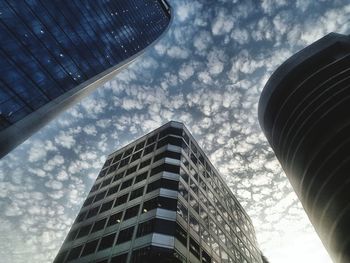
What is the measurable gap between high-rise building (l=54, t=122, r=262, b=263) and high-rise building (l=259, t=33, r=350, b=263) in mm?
13554

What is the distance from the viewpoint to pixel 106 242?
3172cm

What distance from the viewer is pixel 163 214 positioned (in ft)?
98.1

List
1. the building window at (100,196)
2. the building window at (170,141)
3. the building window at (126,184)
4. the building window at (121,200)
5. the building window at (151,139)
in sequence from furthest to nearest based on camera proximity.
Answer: the building window at (151,139)
the building window at (100,196)
the building window at (170,141)
the building window at (126,184)
the building window at (121,200)

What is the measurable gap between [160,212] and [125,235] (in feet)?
15.1

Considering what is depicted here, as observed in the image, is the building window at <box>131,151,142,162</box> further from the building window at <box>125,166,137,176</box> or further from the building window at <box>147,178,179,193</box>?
the building window at <box>147,178,179,193</box>

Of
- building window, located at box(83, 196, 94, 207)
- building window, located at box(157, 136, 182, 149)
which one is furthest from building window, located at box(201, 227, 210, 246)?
building window, located at box(83, 196, 94, 207)

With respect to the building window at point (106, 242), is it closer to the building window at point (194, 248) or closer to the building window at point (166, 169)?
the building window at point (194, 248)

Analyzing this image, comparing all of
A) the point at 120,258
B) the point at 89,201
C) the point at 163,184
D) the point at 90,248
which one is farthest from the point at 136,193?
the point at 89,201

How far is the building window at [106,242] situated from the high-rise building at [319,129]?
30.4 metres

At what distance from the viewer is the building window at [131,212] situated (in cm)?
3272

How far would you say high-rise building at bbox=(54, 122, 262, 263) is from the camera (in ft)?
93.4

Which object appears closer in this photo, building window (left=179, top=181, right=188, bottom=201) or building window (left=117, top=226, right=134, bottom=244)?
building window (left=117, top=226, right=134, bottom=244)

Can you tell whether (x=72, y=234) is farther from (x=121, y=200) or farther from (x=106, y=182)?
(x=106, y=182)

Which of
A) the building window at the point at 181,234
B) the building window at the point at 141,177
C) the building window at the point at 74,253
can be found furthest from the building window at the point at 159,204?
the building window at the point at 74,253
